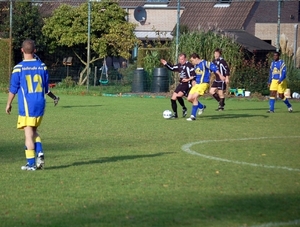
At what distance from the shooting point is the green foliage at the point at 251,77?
3033cm

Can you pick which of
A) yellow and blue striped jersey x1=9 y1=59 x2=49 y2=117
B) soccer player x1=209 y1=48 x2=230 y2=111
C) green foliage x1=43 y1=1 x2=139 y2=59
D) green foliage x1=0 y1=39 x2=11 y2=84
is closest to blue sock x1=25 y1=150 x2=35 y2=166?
yellow and blue striped jersey x1=9 y1=59 x2=49 y2=117

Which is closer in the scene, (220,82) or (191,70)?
(191,70)

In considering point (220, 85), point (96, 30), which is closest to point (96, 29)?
point (96, 30)

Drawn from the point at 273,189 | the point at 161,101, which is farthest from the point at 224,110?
the point at 273,189

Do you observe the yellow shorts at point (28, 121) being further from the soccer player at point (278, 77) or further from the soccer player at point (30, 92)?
the soccer player at point (278, 77)

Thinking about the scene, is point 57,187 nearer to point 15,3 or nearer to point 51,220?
point 51,220

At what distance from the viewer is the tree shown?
120 feet

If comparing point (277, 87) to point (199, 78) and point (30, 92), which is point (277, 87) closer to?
point (199, 78)

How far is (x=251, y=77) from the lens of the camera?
30453mm

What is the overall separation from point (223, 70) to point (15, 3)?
55.7 ft

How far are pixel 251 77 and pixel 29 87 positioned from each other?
20920mm

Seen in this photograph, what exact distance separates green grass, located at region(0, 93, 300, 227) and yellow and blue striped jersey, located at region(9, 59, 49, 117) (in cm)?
87

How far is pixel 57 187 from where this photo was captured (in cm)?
911

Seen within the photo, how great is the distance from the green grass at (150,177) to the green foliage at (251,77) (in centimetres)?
1185
